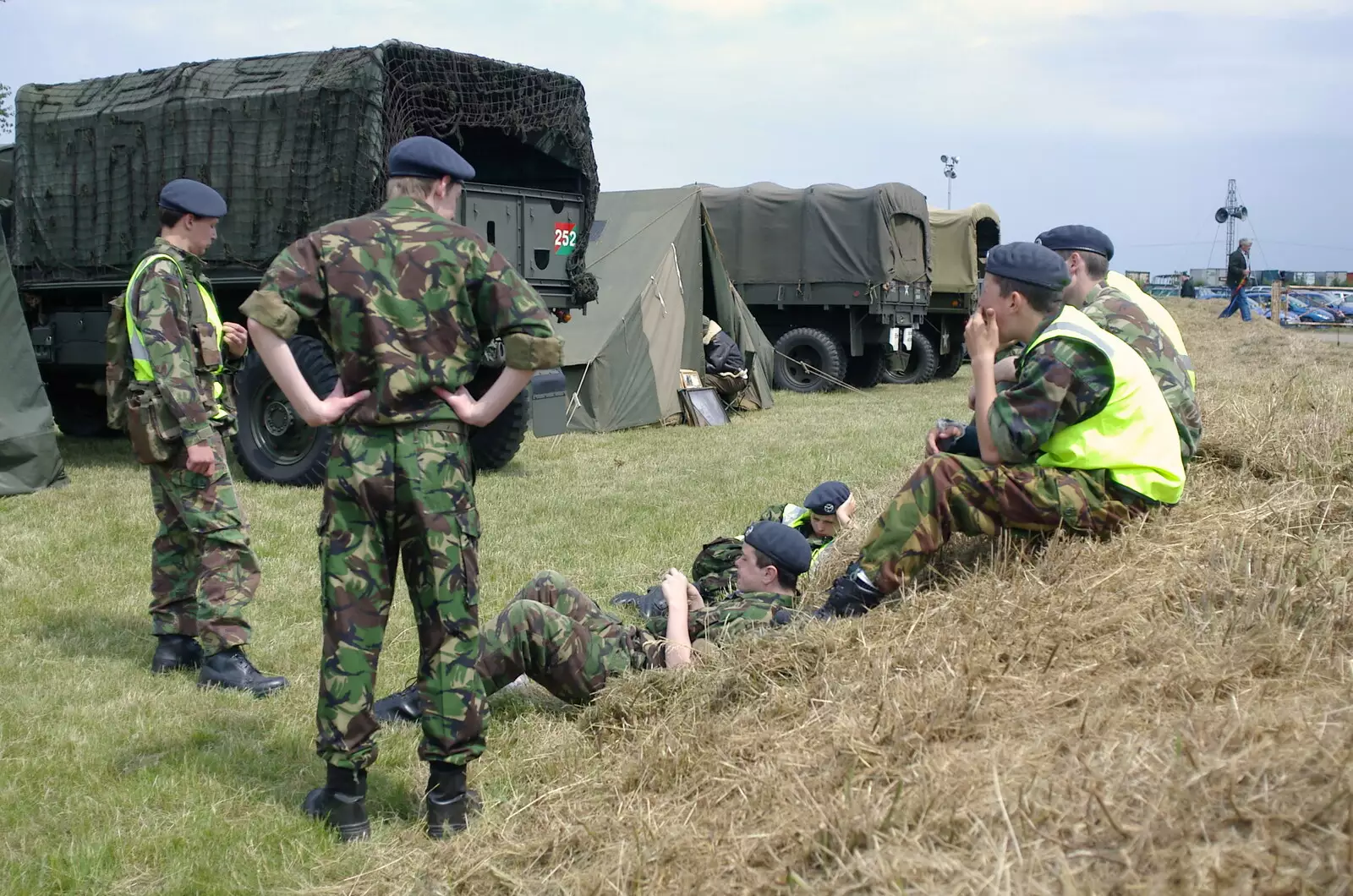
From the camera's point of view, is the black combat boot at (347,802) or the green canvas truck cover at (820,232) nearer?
the black combat boot at (347,802)

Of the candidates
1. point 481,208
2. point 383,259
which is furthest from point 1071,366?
point 481,208

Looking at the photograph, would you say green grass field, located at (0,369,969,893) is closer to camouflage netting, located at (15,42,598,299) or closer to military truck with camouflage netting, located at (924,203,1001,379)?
camouflage netting, located at (15,42,598,299)

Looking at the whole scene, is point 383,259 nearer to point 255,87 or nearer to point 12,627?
point 12,627

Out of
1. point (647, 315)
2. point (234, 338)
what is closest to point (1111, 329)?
point (234, 338)

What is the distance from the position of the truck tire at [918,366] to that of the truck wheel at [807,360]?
1978mm

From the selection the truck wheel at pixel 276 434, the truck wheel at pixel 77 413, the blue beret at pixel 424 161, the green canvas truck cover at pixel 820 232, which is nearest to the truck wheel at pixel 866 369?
the green canvas truck cover at pixel 820 232

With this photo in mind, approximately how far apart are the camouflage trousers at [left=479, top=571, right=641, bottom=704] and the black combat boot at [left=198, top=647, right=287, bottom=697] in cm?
103

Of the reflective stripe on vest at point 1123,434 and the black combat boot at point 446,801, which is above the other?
the reflective stripe on vest at point 1123,434

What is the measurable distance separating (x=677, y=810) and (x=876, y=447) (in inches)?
308

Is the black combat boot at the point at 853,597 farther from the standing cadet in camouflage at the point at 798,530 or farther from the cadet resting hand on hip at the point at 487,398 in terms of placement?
the cadet resting hand on hip at the point at 487,398

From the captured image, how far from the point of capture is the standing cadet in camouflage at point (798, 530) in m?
5.11

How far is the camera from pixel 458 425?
3238 millimetres

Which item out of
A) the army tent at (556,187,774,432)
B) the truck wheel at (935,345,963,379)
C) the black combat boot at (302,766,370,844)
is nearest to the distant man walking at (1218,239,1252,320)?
the truck wheel at (935,345,963,379)

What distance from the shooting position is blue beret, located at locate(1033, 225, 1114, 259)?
548 centimetres
